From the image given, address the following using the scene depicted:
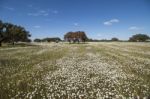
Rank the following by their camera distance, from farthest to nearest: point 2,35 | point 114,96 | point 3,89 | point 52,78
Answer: point 2,35 < point 52,78 < point 3,89 < point 114,96

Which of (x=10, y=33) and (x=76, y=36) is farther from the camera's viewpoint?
(x=76, y=36)

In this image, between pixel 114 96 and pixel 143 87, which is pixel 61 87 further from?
pixel 143 87

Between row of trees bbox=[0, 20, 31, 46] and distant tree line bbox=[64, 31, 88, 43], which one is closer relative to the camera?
row of trees bbox=[0, 20, 31, 46]

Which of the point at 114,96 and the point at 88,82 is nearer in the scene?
the point at 114,96

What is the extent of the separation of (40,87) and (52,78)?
256 centimetres

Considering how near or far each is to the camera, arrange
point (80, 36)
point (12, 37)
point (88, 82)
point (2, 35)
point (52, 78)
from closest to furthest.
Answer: point (88, 82) → point (52, 78) → point (2, 35) → point (12, 37) → point (80, 36)

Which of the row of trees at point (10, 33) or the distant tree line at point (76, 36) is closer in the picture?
the row of trees at point (10, 33)

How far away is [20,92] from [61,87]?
226 cm

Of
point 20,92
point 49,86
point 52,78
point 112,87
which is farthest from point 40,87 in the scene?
point 112,87

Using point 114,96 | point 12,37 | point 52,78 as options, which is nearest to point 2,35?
point 12,37

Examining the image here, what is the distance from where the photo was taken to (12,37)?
92750 mm

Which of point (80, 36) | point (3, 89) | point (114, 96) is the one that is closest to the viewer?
point (114, 96)

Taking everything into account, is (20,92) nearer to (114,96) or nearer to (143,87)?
(114,96)

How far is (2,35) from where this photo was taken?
87125 millimetres
